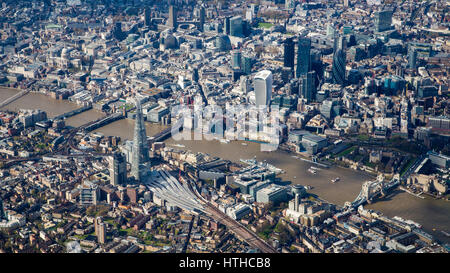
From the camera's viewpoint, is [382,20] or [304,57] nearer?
→ [304,57]

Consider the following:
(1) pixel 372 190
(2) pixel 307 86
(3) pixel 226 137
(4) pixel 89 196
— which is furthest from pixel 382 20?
(4) pixel 89 196

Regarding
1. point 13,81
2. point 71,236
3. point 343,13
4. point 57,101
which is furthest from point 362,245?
point 343,13

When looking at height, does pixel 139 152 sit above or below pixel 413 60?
below

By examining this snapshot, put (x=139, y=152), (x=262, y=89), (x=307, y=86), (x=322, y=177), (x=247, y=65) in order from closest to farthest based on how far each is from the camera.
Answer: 1. (x=139, y=152)
2. (x=322, y=177)
3. (x=262, y=89)
4. (x=307, y=86)
5. (x=247, y=65)

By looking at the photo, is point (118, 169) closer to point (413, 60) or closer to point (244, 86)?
point (244, 86)

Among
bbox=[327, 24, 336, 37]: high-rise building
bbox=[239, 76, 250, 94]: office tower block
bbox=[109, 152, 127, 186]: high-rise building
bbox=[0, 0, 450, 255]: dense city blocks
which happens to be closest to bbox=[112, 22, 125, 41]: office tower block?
bbox=[0, 0, 450, 255]: dense city blocks

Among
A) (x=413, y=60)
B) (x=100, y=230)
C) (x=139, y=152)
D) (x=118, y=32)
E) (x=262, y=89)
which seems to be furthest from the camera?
(x=118, y=32)

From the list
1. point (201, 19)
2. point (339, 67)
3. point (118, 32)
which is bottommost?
point (339, 67)
